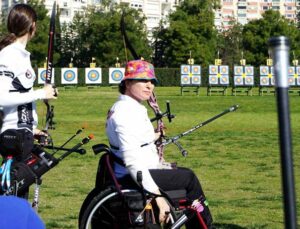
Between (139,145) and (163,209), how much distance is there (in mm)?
464

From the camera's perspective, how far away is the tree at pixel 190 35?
67250 mm

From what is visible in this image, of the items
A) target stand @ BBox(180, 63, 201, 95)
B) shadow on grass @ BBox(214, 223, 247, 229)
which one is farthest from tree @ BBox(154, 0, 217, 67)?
shadow on grass @ BBox(214, 223, 247, 229)

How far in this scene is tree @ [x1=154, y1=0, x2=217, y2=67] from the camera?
67.2 metres

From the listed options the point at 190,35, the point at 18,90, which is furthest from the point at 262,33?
the point at 18,90

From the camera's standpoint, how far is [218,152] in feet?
42.9

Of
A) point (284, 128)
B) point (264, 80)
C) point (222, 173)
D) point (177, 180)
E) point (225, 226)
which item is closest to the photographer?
point (284, 128)

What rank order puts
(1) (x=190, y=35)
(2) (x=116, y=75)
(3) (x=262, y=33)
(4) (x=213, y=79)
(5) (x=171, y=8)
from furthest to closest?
(5) (x=171, y=8), (3) (x=262, y=33), (1) (x=190, y=35), (2) (x=116, y=75), (4) (x=213, y=79)

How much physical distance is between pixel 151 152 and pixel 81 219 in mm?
674

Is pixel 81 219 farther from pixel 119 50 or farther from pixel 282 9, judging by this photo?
pixel 282 9

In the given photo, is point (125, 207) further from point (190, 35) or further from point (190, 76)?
point (190, 35)

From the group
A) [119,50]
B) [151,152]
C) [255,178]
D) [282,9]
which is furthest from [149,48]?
[282,9]

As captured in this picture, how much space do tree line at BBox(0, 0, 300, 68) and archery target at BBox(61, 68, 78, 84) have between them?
10.3 metres

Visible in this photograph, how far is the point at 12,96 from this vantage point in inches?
182

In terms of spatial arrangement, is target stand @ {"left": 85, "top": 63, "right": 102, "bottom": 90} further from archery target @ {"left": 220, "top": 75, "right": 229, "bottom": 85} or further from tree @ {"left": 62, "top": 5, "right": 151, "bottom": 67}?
archery target @ {"left": 220, "top": 75, "right": 229, "bottom": 85}
